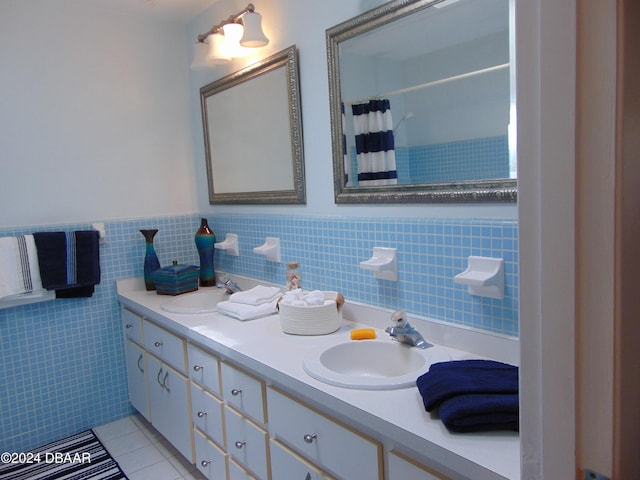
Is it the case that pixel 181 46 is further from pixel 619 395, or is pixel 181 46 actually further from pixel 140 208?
pixel 619 395

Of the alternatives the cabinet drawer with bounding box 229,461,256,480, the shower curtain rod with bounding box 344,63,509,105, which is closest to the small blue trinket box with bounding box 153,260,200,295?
the cabinet drawer with bounding box 229,461,256,480

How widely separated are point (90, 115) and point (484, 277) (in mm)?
2208

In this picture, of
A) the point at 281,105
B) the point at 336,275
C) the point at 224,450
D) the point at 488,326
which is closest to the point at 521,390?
the point at 488,326

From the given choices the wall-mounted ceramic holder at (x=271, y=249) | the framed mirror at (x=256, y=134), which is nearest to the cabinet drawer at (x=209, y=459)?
the wall-mounted ceramic holder at (x=271, y=249)

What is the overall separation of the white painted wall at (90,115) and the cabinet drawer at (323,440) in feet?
5.55

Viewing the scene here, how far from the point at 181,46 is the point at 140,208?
1014mm

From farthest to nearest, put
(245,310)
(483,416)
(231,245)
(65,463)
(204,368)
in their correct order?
(231,245) < (65,463) < (245,310) < (204,368) < (483,416)

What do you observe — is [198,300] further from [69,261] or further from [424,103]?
[424,103]

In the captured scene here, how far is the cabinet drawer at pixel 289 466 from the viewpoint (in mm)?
1293

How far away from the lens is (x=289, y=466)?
139cm

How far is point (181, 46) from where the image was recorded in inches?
109

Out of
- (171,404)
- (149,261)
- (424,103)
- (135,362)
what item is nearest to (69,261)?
(149,261)

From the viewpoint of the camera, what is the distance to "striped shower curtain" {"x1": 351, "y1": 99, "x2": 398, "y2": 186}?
1.65 m

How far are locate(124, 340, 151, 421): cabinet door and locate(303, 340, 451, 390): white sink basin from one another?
1.32 meters
